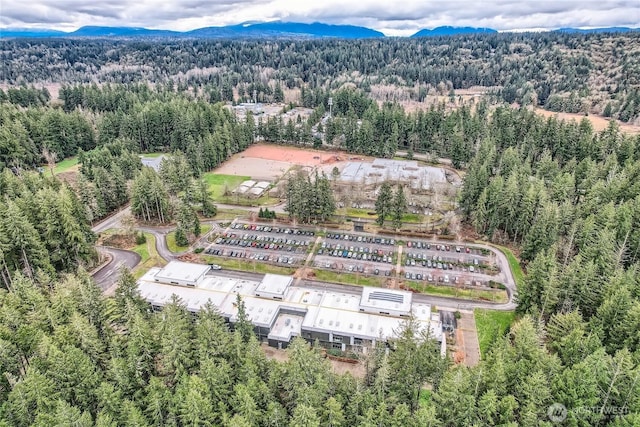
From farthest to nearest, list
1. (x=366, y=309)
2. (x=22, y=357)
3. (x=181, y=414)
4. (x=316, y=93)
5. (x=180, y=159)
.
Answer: (x=316, y=93)
(x=180, y=159)
(x=366, y=309)
(x=22, y=357)
(x=181, y=414)

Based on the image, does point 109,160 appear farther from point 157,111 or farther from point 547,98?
point 547,98

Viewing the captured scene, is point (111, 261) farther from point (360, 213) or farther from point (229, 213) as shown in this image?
point (360, 213)

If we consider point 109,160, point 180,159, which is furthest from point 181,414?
point 109,160

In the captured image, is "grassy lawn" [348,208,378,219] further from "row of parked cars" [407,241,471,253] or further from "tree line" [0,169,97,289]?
"tree line" [0,169,97,289]

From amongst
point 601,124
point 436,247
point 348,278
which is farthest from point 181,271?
point 601,124

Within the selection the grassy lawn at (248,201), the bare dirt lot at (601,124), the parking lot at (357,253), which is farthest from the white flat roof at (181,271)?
the bare dirt lot at (601,124)

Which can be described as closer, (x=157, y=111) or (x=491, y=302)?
(x=491, y=302)

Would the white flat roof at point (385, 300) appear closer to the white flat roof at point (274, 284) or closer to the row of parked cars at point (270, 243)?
the white flat roof at point (274, 284)
